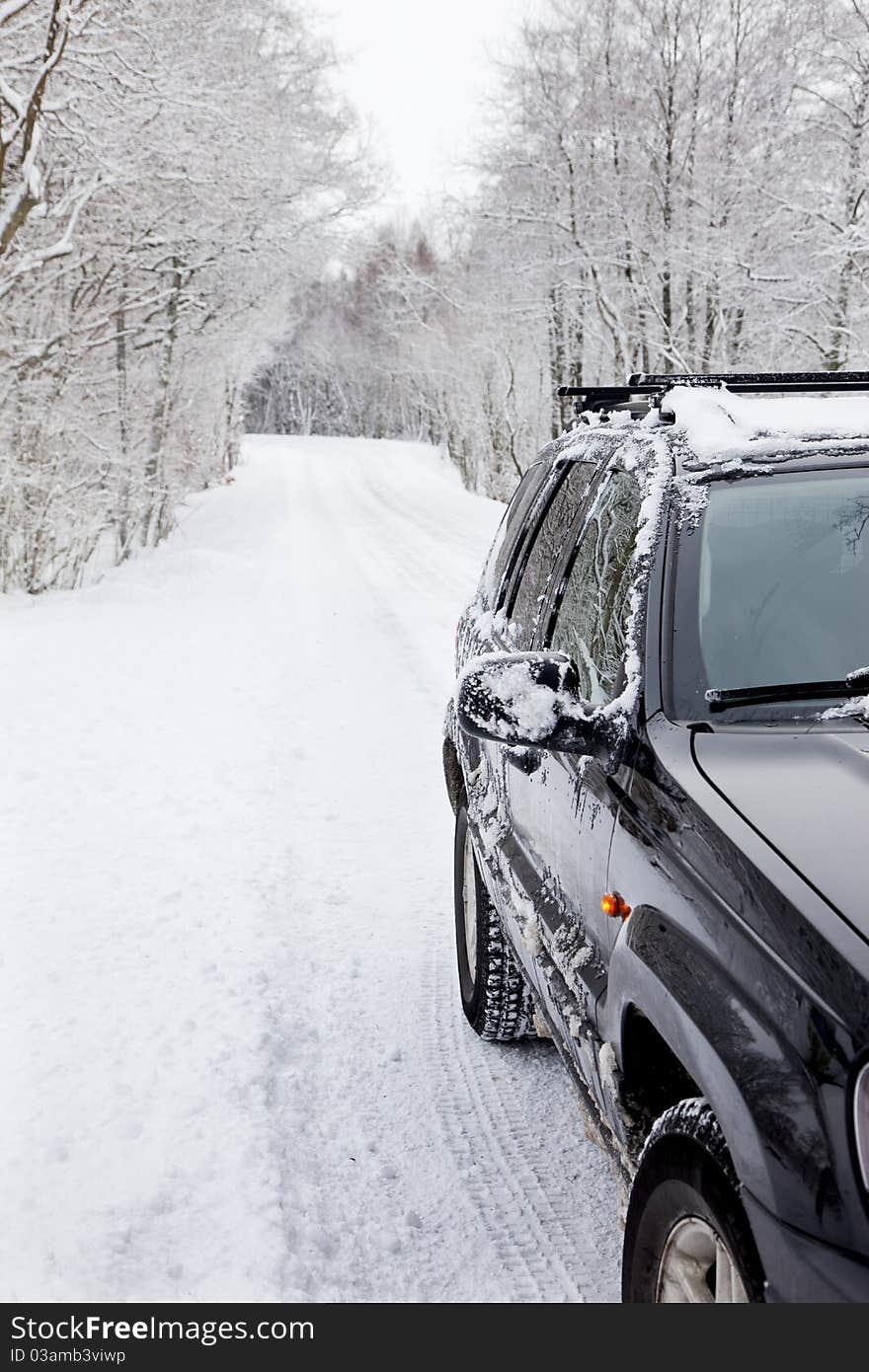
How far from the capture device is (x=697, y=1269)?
1.72m

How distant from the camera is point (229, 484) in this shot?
42.9 m

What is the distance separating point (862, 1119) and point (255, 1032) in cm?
293

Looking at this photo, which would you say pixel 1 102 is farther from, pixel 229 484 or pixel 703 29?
pixel 229 484

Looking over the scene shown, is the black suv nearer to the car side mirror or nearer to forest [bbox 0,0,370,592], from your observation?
the car side mirror

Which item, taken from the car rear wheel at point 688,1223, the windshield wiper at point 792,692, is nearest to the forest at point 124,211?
the windshield wiper at point 792,692

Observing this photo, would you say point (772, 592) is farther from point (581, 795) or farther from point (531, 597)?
point (531, 597)

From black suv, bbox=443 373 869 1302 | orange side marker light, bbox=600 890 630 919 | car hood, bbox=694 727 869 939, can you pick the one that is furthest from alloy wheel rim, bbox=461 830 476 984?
car hood, bbox=694 727 869 939

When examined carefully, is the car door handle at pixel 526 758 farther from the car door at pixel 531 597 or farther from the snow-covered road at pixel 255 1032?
the snow-covered road at pixel 255 1032

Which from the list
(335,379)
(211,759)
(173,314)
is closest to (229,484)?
(173,314)

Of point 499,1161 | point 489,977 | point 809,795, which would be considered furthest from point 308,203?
point 809,795

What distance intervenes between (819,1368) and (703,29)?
70.1 ft

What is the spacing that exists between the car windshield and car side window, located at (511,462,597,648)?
68 cm

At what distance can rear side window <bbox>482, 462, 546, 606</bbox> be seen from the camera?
400 cm

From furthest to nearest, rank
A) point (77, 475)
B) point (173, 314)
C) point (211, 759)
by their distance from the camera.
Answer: point (173, 314), point (77, 475), point (211, 759)
